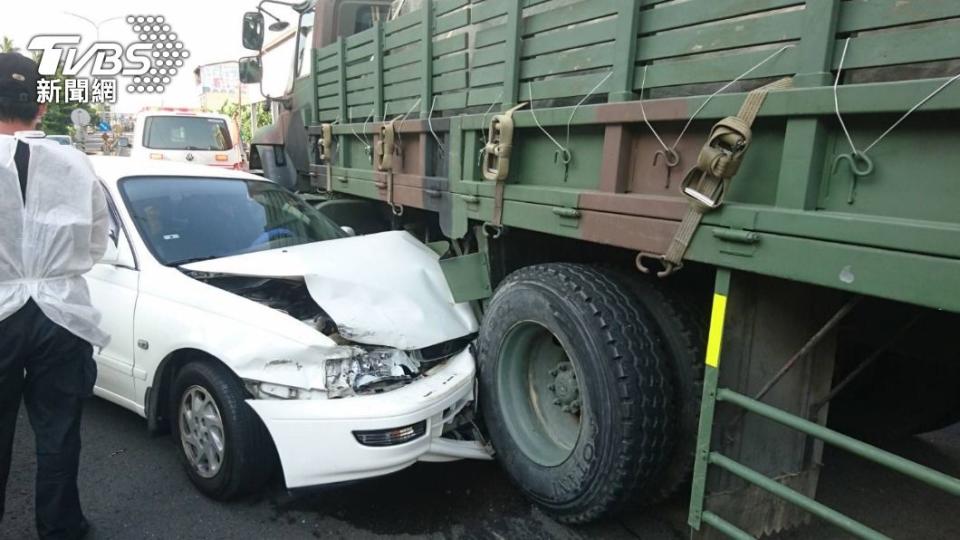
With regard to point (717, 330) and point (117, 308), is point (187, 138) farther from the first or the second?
point (717, 330)

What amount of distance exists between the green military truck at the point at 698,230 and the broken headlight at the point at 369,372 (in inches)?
17.2

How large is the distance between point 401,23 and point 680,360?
8.98 feet

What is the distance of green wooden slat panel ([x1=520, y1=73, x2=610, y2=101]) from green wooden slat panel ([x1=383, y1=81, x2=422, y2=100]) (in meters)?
1.14

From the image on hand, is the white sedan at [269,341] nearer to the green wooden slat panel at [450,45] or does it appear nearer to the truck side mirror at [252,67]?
the green wooden slat panel at [450,45]

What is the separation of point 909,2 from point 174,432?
345 cm

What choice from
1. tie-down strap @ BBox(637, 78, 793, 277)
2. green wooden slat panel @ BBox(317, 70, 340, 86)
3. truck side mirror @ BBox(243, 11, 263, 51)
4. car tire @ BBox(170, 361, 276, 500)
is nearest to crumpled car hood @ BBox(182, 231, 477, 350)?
car tire @ BBox(170, 361, 276, 500)

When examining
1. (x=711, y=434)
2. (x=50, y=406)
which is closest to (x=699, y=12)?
(x=711, y=434)

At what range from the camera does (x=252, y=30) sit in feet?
22.2

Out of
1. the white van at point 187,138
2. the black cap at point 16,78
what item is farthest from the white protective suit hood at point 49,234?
the white van at point 187,138

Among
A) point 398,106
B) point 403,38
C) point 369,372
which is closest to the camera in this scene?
point 369,372

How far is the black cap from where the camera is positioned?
2529 mm

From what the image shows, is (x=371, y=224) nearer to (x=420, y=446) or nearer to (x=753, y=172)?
(x=420, y=446)

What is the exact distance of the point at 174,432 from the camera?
3.32 meters

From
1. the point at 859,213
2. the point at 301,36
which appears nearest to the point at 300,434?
the point at 859,213
